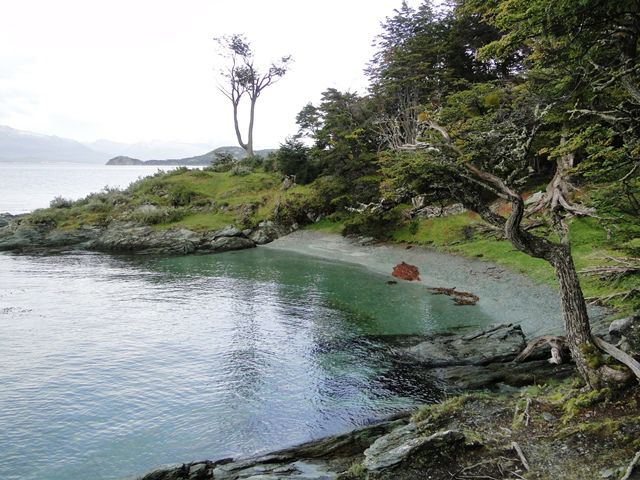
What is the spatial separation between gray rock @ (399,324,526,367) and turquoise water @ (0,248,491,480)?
59.1 inches

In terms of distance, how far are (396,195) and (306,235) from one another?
112ft

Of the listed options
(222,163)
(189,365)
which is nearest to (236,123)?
(222,163)

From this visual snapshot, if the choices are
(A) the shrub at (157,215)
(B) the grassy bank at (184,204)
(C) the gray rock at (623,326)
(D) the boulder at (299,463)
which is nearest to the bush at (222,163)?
(B) the grassy bank at (184,204)

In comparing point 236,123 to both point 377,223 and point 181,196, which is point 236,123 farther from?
point 377,223

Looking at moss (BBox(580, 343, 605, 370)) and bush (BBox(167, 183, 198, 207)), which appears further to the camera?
bush (BBox(167, 183, 198, 207))

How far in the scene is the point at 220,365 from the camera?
18.0 meters

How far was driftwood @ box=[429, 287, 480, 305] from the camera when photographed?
25078mm

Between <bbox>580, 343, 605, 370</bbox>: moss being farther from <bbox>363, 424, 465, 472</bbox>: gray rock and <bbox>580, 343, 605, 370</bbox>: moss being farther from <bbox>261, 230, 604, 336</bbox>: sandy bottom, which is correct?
<bbox>261, 230, 604, 336</bbox>: sandy bottom

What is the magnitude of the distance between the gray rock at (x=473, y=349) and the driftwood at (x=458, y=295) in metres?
→ 6.77

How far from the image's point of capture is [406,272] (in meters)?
31.9

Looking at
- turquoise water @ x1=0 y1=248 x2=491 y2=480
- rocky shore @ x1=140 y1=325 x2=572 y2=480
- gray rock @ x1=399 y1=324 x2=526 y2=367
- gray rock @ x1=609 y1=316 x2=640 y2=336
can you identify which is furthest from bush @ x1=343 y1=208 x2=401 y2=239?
gray rock @ x1=609 y1=316 x2=640 y2=336

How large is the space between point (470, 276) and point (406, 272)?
4.39m

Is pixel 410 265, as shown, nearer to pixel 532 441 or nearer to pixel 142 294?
pixel 142 294

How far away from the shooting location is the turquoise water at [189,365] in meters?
12.7
